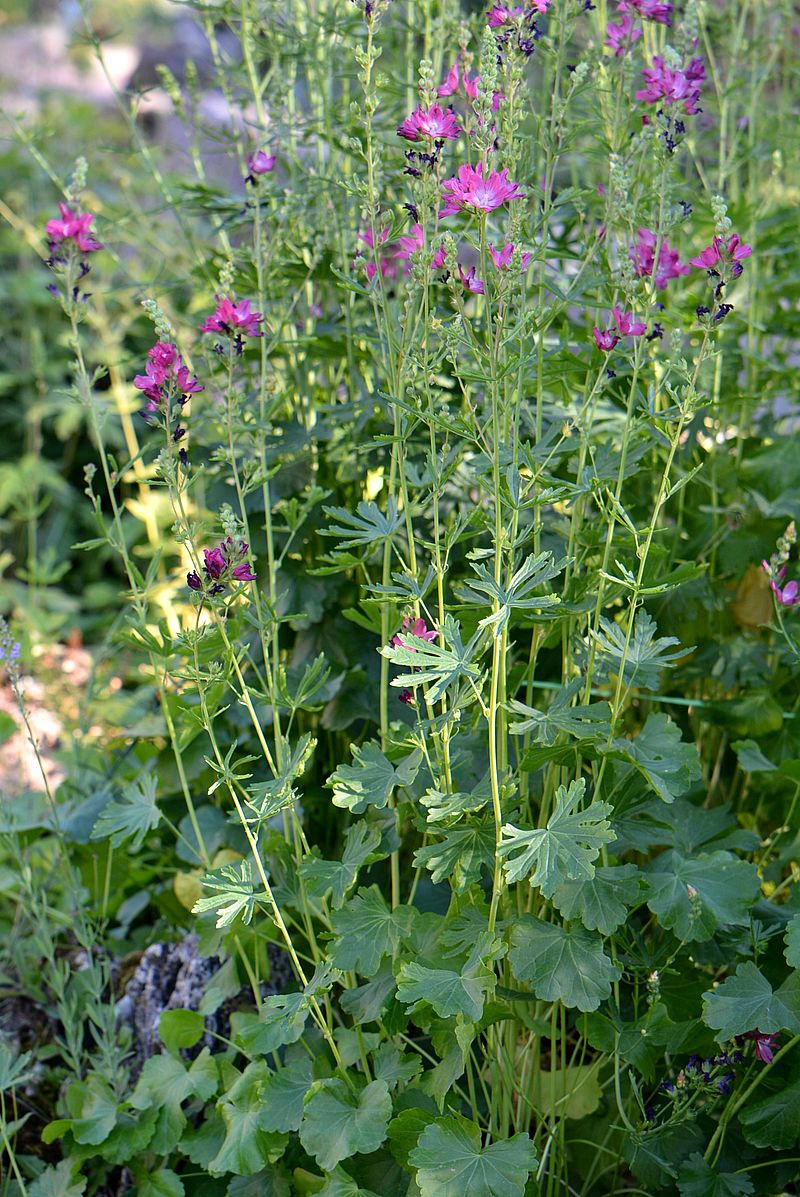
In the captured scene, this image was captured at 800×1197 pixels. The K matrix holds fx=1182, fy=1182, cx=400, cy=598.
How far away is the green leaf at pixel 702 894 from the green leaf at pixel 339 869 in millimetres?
376

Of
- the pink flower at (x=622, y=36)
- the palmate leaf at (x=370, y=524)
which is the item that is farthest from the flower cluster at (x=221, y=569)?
the pink flower at (x=622, y=36)

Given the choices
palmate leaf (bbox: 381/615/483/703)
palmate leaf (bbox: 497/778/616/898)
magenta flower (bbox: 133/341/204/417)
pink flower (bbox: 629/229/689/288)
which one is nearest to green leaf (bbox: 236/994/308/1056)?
palmate leaf (bbox: 497/778/616/898)

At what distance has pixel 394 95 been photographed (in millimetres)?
2217

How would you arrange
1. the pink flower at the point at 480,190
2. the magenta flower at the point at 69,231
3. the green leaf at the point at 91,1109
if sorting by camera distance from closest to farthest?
the pink flower at the point at 480,190 < the magenta flower at the point at 69,231 < the green leaf at the point at 91,1109

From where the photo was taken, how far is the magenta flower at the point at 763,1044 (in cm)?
153

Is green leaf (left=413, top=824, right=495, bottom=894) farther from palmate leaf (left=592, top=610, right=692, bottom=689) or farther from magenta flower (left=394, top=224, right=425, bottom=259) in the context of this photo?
magenta flower (left=394, top=224, right=425, bottom=259)

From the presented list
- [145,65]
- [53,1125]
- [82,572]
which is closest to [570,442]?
[53,1125]

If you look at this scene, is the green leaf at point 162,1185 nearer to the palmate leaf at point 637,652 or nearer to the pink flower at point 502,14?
the palmate leaf at point 637,652

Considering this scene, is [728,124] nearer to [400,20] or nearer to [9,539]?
[400,20]

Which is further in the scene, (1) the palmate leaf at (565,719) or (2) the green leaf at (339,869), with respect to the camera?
(2) the green leaf at (339,869)

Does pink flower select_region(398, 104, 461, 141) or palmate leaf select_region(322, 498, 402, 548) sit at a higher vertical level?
pink flower select_region(398, 104, 461, 141)

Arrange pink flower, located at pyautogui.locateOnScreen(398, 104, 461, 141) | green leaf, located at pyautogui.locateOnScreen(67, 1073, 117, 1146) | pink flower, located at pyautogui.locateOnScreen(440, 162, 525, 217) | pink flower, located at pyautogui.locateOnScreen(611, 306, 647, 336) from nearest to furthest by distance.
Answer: pink flower, located at pyautogui.locateOnScreen(440, 162, 525, 217) → pink flower, located at pyautogui.locateOnScreen(398, 104, 461, 141) → pink flower, located at pyautogui.locateOnScreen(611, 306, 647, 336) → green leaf, located at pyautogui.locateOnScreen(67, 1073, 117, 1146)

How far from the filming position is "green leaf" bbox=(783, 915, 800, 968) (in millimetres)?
1421

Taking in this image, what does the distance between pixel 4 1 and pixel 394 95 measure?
10.8 m
